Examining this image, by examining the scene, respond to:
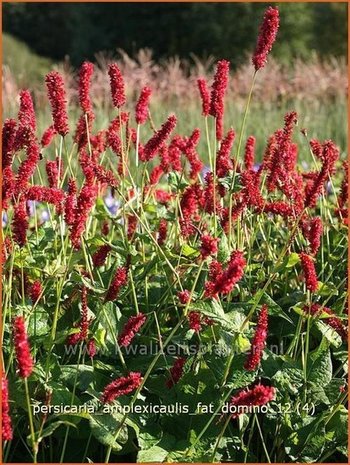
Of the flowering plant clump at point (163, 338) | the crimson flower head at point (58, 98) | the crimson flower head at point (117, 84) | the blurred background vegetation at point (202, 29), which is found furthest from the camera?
the blurred background vegetation at point (202, 29)

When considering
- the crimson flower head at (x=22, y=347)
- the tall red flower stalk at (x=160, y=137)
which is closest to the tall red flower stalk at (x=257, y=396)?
the crimson flower head at (x=22, y=347)

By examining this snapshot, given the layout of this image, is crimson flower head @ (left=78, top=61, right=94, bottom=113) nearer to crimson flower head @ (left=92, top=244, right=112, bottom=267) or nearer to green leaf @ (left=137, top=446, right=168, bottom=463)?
crimson flower head @ (left=92, top=244, right=112, bottom=267)

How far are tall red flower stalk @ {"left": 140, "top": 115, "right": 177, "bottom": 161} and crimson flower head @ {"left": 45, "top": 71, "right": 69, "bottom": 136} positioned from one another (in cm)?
24

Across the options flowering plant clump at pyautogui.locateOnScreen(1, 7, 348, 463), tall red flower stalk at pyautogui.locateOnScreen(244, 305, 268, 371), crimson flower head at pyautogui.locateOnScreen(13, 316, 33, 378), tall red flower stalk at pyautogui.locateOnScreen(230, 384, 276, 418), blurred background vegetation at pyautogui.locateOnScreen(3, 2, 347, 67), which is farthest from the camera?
blurred background vegetation at pyautogui.locateOnScreen(3, 2, 347, 67)

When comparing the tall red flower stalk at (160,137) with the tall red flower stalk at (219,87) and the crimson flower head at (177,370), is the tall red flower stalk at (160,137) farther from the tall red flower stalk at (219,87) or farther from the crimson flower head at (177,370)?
the crimson flower head at (177,370)

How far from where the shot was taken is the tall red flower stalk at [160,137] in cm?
215

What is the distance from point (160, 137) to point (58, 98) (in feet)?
0.96

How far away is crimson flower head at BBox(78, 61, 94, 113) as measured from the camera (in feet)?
7.07

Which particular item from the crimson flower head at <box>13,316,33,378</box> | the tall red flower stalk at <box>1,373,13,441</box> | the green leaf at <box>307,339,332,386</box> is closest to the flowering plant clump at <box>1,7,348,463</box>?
the green leaf at <box>307,339,332,386</box>

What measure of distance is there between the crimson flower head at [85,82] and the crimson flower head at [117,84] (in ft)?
0.18

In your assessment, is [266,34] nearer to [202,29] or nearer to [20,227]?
[20,227]

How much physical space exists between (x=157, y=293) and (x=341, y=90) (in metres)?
9.17

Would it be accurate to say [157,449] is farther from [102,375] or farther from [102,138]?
[102,138]

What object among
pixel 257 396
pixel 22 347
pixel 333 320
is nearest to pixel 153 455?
pixel 257 396
